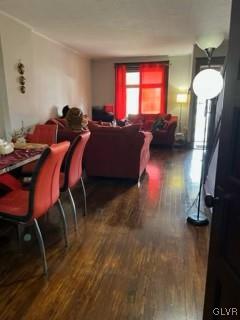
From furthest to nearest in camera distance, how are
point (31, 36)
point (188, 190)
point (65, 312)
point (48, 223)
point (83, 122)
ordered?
point (31, 36), point (83, 122), point (188, 190), point (48, 223), point (65, 312)

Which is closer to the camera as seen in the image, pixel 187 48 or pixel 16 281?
pixel 16 281

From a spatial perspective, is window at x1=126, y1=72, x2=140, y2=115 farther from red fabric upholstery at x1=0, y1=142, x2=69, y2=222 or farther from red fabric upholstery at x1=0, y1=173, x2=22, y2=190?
red fabric upholstery at x1=0, y1=142, x2=69, y2=222

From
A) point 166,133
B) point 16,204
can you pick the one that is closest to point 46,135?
point 16,204

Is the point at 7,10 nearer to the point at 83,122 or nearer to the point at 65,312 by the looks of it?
the point at 83,122

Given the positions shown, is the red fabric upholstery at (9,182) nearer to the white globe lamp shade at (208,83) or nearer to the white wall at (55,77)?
the white globe lamp shade at (208,83)

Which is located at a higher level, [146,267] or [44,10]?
[44,10]

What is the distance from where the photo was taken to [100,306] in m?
1.60

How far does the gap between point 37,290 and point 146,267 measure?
0.85 m

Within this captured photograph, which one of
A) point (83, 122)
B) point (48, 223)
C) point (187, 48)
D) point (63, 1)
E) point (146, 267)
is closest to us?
point (146, 267)

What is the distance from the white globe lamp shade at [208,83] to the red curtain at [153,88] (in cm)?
538

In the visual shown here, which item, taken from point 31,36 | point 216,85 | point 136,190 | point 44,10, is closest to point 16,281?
point 136,190

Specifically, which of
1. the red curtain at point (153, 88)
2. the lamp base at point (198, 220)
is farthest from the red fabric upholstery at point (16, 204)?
the red curtain at point (153, 88)

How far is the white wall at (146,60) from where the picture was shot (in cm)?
739

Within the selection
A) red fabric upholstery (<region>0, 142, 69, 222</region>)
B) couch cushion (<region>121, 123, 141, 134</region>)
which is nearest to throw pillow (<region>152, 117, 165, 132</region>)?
couch cushion (<region>121, 123, 141, 134</region>)
